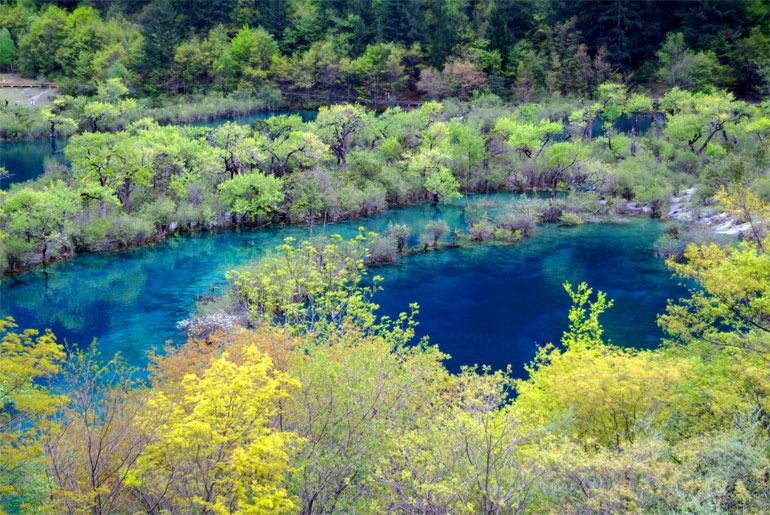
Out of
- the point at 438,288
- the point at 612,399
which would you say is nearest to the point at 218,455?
the point at 612,399

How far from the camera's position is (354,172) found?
2256 inches

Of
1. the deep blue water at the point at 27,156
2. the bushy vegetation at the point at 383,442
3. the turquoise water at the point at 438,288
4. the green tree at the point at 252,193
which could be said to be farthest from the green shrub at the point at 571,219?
the deep blue water at the point at 27,156

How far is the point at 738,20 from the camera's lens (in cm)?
9156

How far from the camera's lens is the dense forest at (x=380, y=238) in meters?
12.7

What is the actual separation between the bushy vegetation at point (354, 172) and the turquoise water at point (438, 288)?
7.50 ft

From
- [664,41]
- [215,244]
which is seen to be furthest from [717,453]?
[664,41]

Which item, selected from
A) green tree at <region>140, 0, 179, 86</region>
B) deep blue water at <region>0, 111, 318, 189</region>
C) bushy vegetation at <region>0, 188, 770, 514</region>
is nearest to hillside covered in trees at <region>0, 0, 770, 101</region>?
green tree at <region>140, 0, 179, 86</region>

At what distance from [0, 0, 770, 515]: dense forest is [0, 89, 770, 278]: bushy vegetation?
0.31m

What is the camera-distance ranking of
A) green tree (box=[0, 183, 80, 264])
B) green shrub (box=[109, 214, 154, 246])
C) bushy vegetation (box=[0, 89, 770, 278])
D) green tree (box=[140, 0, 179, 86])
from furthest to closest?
1. green tree (box=[140, 0, 179, 86])
2. green shrub (box=[109, 214, 154, 246])
3. bushy vegetation (box=[0, 89, 770, 278])
4. green tree (box=[0, 183, 80, 264])

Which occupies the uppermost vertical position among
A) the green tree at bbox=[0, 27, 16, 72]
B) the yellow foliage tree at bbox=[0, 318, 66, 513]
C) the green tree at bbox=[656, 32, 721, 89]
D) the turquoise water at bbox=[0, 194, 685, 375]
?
the green tree at bbox=[0, 27, 16, 72]

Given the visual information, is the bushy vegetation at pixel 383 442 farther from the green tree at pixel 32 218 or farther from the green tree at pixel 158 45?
the green tree at pixel 158 45

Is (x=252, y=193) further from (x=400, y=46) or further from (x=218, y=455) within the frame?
(x=400, y=46)

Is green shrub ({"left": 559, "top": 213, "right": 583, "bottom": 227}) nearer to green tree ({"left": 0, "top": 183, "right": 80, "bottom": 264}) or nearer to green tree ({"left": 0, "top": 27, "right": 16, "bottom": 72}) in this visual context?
green tree ({"left": 0, "top": 183, "right": 80, "bottom": 264})

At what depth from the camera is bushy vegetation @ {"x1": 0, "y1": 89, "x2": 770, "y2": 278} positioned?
43312 millimetres
